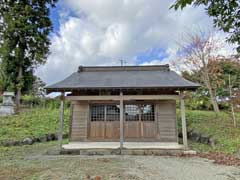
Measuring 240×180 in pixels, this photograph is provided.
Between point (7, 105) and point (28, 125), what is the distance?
3642 millimetres

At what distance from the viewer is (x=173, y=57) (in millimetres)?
16641

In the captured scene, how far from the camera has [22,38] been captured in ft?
54.7

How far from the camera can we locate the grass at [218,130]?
7.95 metres

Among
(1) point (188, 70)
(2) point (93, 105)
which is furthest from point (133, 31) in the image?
(2) point (93, 105)

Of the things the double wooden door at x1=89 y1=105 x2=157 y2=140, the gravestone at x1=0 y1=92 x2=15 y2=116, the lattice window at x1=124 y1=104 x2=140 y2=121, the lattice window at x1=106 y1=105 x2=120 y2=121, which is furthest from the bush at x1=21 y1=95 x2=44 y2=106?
the lattice window at x1=124 y1=104 x2=140 y2=121

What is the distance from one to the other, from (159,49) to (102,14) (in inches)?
318

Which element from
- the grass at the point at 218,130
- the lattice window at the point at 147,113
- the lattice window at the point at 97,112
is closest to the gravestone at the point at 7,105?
the lattice window at the point at 97,112

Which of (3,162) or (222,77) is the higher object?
(222,77)

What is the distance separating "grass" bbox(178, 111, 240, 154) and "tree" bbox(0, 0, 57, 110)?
1336cm

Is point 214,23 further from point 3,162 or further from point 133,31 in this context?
point 133,31

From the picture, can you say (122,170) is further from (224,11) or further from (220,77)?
(220,77)

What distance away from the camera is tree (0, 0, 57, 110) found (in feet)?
53.7

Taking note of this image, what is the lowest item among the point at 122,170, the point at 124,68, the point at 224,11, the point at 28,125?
the point at 122,170

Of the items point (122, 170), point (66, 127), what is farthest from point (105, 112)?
point (122, 170)
